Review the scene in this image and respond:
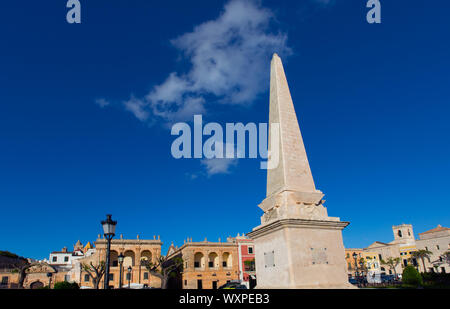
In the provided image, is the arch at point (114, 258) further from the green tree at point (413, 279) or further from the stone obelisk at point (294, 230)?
the stone obelisk at point (294, 230)

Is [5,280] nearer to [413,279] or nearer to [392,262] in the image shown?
[413,279]

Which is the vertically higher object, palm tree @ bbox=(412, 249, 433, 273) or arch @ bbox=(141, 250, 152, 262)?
arch @ bbox=(141, 250, 152, 262)

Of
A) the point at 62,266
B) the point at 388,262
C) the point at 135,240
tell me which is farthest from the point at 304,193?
the point at 388,262

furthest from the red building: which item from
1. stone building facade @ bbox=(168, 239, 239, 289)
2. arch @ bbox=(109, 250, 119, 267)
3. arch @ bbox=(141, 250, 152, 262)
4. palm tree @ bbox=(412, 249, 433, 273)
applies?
palm tree @ bbox=(412, 249, 433, 273)

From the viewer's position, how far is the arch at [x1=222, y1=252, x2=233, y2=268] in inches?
1986

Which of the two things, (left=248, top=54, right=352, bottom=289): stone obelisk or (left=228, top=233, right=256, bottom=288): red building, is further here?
(left=228, top=233, right=256, bottom=288): red building

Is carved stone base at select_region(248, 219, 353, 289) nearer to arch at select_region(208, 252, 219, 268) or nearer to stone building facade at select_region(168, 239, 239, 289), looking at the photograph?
stone building facade at select_region(168, 239, 239, 289)

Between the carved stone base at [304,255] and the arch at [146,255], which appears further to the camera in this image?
the arch at [146,255]

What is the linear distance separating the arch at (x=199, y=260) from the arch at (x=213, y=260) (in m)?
1.24

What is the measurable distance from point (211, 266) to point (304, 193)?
4486cm

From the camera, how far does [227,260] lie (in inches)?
2010

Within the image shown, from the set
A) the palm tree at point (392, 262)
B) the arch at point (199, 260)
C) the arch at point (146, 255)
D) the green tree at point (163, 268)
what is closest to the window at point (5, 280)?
the arch at point (146, 255)

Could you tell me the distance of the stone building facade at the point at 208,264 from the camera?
47.6m
